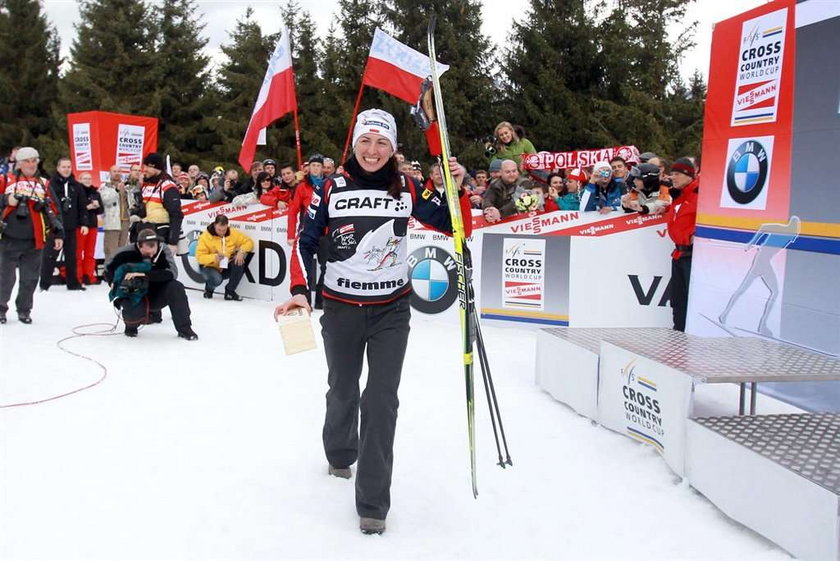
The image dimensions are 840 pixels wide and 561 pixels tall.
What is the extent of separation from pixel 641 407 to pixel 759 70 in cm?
302

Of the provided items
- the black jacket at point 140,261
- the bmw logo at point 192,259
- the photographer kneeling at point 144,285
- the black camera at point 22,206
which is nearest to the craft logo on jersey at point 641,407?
the photographer kneeling at point 144,285

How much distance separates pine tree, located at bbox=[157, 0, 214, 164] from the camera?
3506 cm

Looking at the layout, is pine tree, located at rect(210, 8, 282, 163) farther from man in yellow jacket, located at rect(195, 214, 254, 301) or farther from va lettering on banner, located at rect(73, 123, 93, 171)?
man in yellow jacket, located at rect(195, 214, 254, 301)

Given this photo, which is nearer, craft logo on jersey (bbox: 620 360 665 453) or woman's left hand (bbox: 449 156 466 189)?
woman's left hand (bbox: 449 156 466 189)

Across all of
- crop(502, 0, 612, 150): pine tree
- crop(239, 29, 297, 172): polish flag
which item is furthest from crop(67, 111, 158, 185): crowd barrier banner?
crop(502, 0, 612, 150): pine tree

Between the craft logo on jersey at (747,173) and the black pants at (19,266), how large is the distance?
6.98 metres

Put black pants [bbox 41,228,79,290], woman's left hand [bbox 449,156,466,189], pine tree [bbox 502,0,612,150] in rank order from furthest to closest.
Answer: pine tree [bbox 502,0,612,150]
black pants [bbox 41,228,79,290]
woman's left hand [bbox 449,156,466,189]

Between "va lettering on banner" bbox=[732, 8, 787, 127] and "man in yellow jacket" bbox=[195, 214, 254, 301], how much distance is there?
271 inches

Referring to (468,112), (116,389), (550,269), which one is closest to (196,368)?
(116,389)

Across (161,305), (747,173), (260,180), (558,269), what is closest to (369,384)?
(747,173)

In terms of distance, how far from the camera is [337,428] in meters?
4.09

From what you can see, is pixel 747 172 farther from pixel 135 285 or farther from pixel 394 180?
pixel 135 285

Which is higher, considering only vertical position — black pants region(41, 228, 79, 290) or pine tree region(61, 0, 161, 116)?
pine tree region(61, 0, 161, 116)

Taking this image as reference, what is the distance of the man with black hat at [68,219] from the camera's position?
35.1 feet
